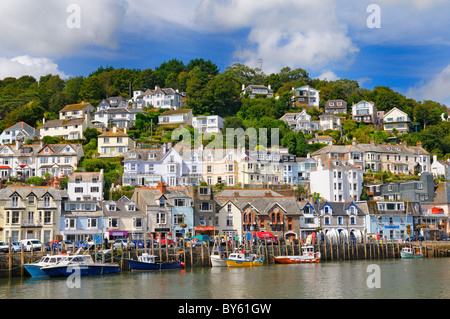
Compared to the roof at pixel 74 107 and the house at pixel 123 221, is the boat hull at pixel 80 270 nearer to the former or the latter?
the house at pixel 123 221

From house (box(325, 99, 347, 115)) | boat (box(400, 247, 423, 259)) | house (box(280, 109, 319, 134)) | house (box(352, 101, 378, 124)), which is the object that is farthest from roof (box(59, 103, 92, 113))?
boat (box(400, 247, 423, 259))

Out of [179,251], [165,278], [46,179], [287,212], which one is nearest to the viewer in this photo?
[165,278]

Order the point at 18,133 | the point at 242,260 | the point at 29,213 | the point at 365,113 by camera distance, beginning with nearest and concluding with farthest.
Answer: the point at 242,260, the point at 29,213, the point at 18,133, the point at 365,113

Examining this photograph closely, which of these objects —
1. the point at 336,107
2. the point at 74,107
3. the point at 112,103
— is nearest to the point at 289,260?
the point at 74,107

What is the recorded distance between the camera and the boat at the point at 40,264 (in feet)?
170

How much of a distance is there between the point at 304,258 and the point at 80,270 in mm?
27540

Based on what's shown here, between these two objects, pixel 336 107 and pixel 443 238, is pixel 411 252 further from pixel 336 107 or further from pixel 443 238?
pixel 336 107

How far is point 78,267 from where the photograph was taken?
52.6 metres

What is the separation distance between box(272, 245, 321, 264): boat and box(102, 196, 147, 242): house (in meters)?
18.6

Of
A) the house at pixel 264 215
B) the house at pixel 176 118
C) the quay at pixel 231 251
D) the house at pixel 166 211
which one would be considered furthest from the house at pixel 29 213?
the house at pixel 176 118

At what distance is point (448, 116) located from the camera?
15688 cm
